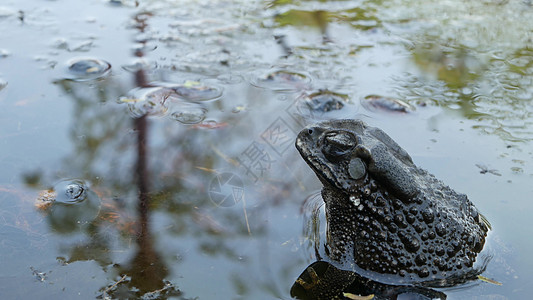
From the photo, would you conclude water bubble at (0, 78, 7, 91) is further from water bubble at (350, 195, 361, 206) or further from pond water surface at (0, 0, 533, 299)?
water bubble at (350, 195, 361, 206)

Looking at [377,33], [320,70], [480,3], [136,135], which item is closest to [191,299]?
[136,135]

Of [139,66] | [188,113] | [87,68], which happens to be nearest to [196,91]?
[188,113]

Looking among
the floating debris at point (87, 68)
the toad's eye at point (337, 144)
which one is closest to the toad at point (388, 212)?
the toad's eye at point (337, 144)

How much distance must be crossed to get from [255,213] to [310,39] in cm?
334

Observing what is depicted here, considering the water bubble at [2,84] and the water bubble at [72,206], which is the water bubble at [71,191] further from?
the water bubble at [2,84]

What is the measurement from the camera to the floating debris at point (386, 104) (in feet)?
16.5

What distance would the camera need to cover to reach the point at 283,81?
541cm

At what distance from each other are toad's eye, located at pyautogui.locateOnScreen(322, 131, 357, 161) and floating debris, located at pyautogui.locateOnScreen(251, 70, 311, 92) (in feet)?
6.77

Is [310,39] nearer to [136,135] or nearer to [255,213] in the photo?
[136,135]

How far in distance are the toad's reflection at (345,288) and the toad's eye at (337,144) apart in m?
0.80

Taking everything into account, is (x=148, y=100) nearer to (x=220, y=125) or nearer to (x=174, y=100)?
(x=174, y=100)

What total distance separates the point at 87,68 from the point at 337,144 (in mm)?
3369

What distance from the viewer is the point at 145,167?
13.3 feet

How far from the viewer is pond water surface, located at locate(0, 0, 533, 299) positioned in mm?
3262
